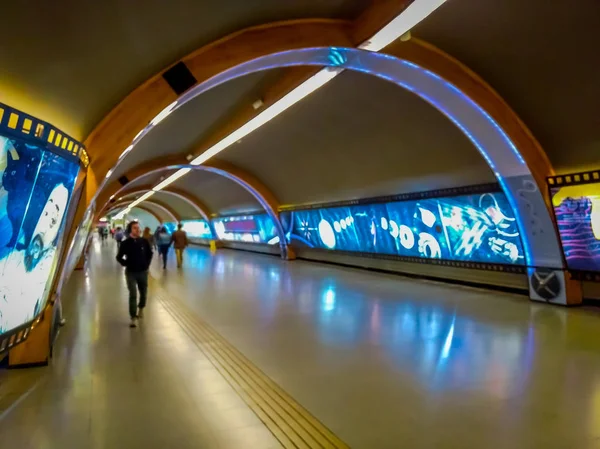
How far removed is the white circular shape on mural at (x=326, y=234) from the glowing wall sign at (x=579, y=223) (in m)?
8.57

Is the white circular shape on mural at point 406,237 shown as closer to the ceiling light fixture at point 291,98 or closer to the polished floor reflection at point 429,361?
the polished floor reflection at point 429,361

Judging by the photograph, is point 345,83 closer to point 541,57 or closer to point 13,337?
point 541,57

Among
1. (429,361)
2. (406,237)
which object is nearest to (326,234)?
(406,237)

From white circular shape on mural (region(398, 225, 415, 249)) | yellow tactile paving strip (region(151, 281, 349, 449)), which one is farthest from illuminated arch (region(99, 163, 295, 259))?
yellow tactile paving strip (region(151, 281, 349, 449))

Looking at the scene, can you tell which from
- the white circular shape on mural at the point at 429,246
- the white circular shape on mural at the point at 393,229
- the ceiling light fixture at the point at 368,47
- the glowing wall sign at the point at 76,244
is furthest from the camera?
the white circular shape on mural at the point at 393,229

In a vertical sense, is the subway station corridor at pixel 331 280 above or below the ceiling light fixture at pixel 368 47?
below

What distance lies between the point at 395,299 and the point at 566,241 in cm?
330

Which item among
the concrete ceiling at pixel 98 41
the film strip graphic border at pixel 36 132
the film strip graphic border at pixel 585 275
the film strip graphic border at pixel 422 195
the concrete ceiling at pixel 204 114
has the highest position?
the concrete ceiling at pixel 204 114

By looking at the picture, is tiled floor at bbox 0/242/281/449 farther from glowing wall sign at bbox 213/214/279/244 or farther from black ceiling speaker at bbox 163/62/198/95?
glowing wall sign at bbox 213/214/279/244

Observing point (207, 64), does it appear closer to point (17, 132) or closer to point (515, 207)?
point (17, 132)

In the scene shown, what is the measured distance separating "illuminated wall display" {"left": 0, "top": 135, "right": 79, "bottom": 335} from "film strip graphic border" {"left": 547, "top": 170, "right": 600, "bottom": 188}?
24.2 ft

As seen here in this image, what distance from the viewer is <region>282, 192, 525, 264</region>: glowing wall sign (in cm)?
906

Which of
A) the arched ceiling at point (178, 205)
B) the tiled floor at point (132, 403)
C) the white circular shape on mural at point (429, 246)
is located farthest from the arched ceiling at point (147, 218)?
the tiled floor at point (132, 403)

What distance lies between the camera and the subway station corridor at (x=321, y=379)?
3.47m
